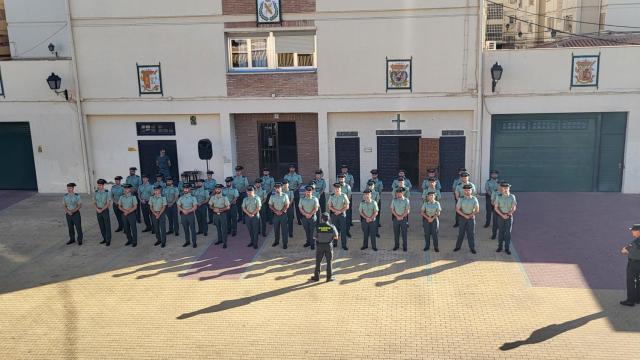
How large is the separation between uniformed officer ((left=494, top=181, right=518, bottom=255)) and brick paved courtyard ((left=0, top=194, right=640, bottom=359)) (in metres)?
0.47

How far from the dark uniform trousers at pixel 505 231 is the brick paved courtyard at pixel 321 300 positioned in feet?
1.15

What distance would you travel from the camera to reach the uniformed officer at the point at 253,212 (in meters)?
13.2

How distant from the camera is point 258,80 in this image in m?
18.0

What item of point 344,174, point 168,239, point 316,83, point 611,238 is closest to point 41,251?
point 168,239

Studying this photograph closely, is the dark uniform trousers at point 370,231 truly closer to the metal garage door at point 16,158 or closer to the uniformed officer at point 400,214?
the uniformed officer at point 400,214

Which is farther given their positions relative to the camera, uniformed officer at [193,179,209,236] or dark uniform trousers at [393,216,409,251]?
uniformed officer at [193,179,209,236]

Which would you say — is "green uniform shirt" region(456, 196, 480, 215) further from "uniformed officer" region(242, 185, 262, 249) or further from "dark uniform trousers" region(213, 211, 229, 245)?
"dark uniform trousers" region(213, 211, 229, 245)

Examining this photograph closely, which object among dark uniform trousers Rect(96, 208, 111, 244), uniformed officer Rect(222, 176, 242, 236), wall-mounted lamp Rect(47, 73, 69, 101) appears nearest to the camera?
dark uniform trousers Rect(96, 208, 111, 244)

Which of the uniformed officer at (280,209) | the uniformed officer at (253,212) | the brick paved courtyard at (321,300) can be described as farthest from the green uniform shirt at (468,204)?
the uniformed officer at (253,212)

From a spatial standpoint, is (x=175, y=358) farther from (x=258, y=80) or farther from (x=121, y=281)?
(x=258, y=80)

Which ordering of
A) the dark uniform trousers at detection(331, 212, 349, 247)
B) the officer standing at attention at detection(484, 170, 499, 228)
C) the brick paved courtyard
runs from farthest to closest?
1. the officer standing at attention at detection(484, 170, 499, 228)
2. the dark uniform trousers at detection(331, 212, 349, 247)
3. the brick paved courtyard

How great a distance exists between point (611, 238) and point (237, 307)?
924 cm

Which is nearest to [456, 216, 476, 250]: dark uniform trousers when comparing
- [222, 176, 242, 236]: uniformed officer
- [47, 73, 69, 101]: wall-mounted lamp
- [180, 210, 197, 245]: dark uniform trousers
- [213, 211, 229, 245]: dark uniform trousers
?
[213, 211, 229, 245]: dark uniform trousers

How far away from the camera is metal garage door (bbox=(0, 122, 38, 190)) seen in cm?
1995
